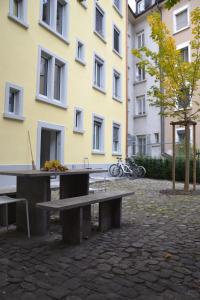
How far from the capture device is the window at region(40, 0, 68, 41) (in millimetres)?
12711

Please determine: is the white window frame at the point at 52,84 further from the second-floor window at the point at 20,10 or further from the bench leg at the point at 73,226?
the bench leg at the point at 73,226

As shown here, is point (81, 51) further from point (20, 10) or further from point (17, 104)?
point (17, 104)

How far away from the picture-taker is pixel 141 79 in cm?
2592

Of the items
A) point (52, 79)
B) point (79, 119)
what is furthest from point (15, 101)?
point (79, 119)

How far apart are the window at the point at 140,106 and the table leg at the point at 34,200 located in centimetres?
2117

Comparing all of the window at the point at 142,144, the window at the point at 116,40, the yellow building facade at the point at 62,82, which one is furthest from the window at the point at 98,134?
the window at the point at 142,144

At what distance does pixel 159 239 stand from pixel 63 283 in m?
1.96

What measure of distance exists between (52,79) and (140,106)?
14.3 meters

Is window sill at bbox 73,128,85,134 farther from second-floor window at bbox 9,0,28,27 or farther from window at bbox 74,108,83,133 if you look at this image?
second-floor window at bbox 9,0,28,27

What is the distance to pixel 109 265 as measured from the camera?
11.1ft

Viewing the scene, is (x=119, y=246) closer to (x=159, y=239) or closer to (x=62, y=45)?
(x=159, y=239)

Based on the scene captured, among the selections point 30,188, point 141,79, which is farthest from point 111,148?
point 30,188

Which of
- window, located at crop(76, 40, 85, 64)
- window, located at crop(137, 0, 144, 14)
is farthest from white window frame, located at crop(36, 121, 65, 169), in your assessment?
window, located at crop(137, 0, 144, 14)

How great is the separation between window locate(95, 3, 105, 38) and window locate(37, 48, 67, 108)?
16.3 ft
